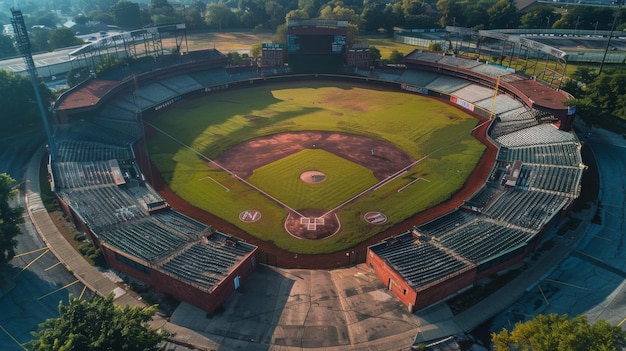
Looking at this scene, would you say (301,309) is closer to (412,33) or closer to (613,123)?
(613,123)

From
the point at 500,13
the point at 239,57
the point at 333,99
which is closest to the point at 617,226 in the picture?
the point at 333,99

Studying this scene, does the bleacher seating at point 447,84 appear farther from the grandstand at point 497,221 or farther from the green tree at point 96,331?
the green tree at point 96,331

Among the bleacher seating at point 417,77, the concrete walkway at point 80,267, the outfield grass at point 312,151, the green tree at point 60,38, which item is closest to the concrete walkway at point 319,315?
the concrete walkway at point 80,267

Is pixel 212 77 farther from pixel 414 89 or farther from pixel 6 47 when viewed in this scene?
pixel 6 47

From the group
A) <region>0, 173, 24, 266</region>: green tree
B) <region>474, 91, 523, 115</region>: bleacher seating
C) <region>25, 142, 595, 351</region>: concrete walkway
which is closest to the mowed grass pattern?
<region>25, 142, 595, 351</region>: concrete walkway

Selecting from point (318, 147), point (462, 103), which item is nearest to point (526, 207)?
point (318, 147)

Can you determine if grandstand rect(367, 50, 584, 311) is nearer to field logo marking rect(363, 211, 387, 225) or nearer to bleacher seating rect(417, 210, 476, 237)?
bleacher seating rect(417, 210, 476, 237)
